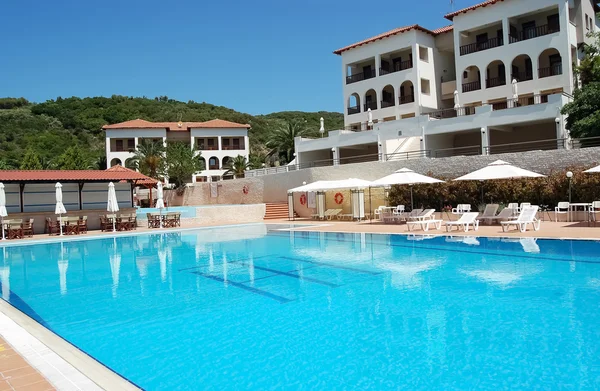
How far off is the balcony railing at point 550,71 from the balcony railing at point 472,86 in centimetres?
402

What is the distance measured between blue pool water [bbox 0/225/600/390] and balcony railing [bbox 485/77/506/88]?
744 inches

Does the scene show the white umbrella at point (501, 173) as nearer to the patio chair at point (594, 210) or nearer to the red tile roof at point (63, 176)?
the patio chair at point (594, 210)

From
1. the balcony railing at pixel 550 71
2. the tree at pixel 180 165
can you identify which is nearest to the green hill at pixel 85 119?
the tree at pixel 180 165

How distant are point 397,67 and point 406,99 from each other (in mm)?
2767

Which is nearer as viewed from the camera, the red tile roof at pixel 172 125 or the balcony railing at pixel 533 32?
the balcony railing at pixel 533 32

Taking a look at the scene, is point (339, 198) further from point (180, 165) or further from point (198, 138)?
point (198, 138)

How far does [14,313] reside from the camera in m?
7.79

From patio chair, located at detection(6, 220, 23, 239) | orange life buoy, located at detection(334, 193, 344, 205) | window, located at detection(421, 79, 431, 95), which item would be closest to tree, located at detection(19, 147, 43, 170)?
patio chair, located at detection(6, 220, 23, 239)

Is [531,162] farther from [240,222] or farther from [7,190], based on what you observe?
[7,190]

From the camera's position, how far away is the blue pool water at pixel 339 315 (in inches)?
206

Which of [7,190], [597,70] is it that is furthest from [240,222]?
[597,70]

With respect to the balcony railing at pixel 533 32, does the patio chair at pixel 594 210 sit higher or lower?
lower

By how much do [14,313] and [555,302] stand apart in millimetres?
8694

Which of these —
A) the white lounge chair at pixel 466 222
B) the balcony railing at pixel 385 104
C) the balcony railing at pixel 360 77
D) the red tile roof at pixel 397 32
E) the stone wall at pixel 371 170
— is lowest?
the white lounge chair at pixel 466 222
